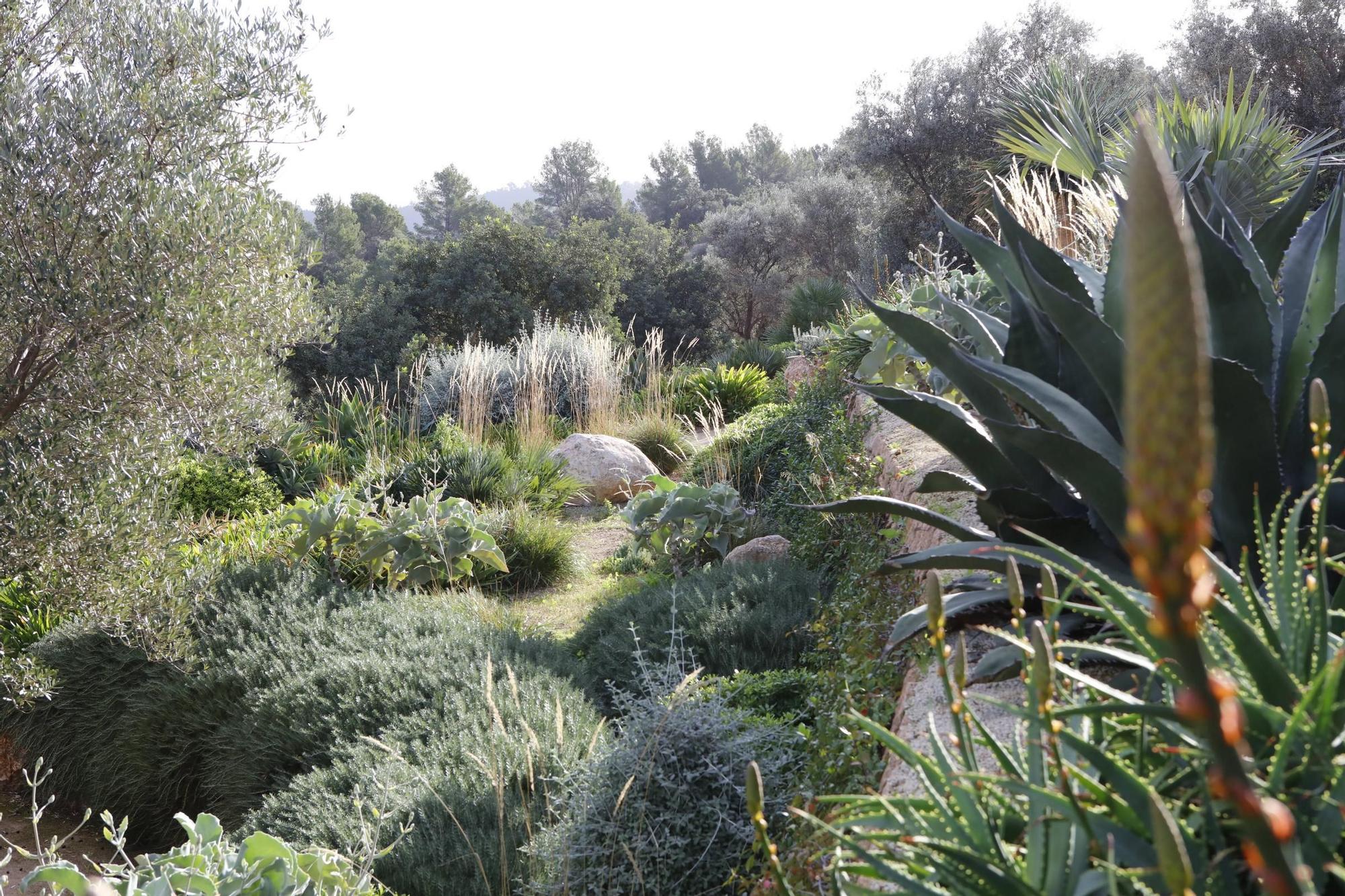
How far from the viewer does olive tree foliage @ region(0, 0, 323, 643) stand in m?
3.13

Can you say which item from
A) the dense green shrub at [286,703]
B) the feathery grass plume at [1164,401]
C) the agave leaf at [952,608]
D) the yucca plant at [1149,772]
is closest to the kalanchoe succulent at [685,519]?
the dense green shrub at [286,703]

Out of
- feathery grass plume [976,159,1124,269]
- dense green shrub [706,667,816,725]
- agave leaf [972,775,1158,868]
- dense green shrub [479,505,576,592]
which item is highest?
feathery grass plume [976,159,1124,269]

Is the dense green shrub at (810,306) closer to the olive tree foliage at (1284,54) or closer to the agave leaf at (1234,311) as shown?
the olive tree foliage at (1284,54)

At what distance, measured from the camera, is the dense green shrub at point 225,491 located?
294 inches

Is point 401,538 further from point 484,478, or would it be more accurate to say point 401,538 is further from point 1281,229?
point 1281,229

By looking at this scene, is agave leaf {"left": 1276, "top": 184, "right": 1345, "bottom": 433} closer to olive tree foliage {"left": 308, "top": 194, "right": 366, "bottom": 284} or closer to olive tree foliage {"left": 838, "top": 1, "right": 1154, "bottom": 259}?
olive tree foliage {"left": 838, "top": 1, "right": 1154, "bottom": 259}

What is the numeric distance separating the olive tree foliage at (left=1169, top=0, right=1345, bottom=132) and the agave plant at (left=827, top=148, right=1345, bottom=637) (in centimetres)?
1473

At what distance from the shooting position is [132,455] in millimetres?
3498

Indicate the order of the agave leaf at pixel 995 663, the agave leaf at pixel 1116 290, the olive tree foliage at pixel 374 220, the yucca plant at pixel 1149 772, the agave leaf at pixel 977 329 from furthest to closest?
the olive tree foliage at pixel 374 220 < the agave leaf at pixel 977 329 < the agave leaf at pixel 1116 290 < the agave leaf at pixel 995 663 < the yucca plant at pixel 1149 772

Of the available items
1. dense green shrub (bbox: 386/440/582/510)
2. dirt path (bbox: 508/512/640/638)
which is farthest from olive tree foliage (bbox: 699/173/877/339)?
dirt path (bbox: 508/512/640/638)

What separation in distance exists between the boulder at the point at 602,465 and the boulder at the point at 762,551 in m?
3.42

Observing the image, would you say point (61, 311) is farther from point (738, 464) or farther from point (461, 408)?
point (461, 408)

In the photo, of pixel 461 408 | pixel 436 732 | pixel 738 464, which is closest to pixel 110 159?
pixel 436 732

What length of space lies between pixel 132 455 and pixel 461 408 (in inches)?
271
